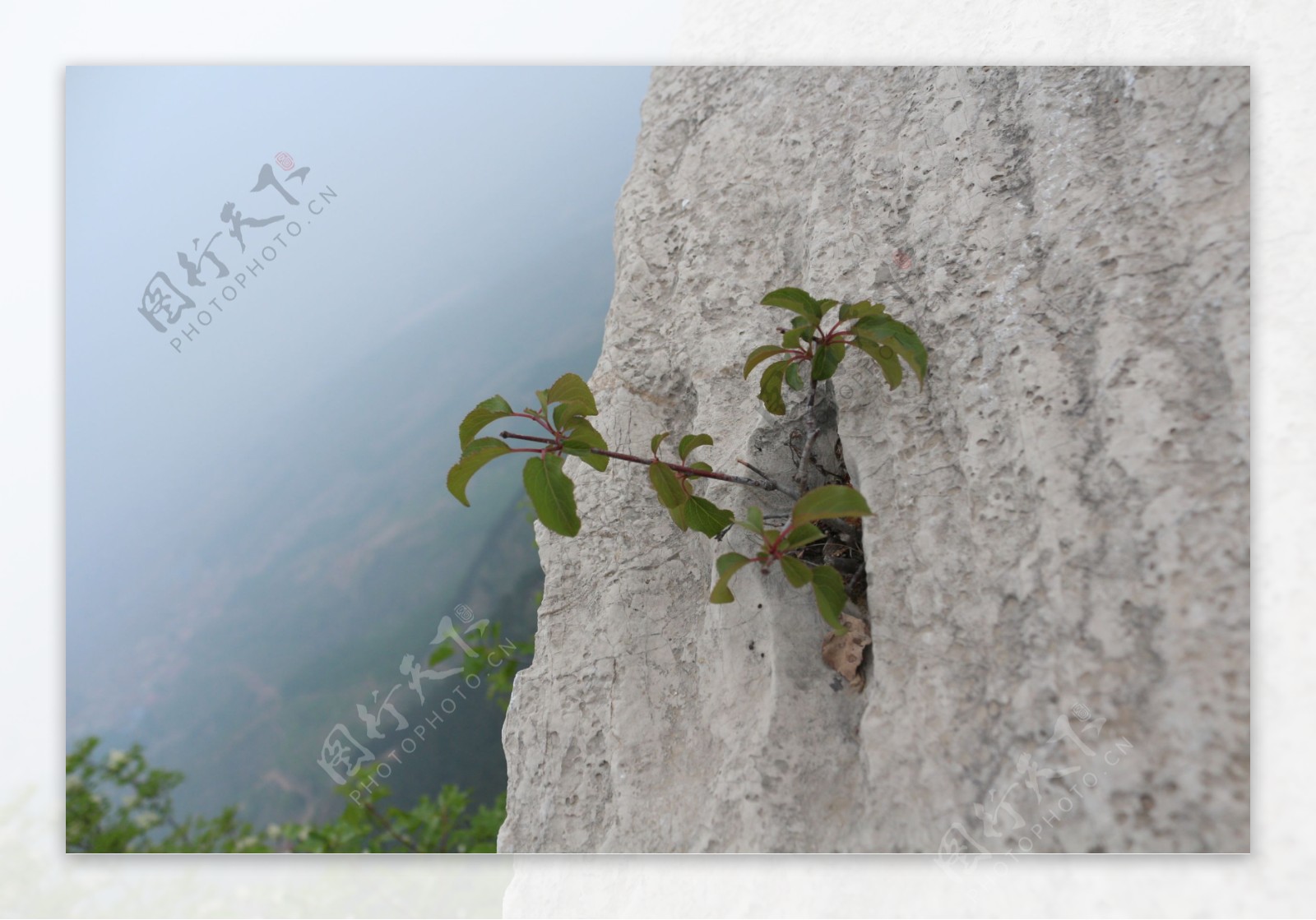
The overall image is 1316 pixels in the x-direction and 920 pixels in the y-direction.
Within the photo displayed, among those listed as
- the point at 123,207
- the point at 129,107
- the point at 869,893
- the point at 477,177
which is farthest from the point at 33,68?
the point at 869,893

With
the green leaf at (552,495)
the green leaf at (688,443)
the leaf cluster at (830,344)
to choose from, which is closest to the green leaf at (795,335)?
the leaf cluster at (830,344)

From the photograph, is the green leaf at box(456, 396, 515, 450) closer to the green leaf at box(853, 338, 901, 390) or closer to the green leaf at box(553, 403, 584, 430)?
the green leaf at box(553, 403, 584, 430)

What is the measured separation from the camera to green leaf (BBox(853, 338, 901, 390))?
717 mm

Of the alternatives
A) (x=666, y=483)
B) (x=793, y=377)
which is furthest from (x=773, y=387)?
(x=666, y=483)

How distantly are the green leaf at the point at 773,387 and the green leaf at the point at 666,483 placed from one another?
0.39ft

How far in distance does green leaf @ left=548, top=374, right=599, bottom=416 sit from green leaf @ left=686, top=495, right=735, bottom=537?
13 centimetres

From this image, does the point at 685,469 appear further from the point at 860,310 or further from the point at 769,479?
the point at 860,310

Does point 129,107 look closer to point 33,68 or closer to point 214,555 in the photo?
point 33,68

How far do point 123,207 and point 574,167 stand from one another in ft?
3.38

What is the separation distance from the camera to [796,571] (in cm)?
68

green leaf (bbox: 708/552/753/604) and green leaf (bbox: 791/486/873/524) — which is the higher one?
green leaf (bbox: 791/486/873/524)

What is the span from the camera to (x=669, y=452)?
961mm

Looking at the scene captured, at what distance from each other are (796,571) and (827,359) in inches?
8.1
